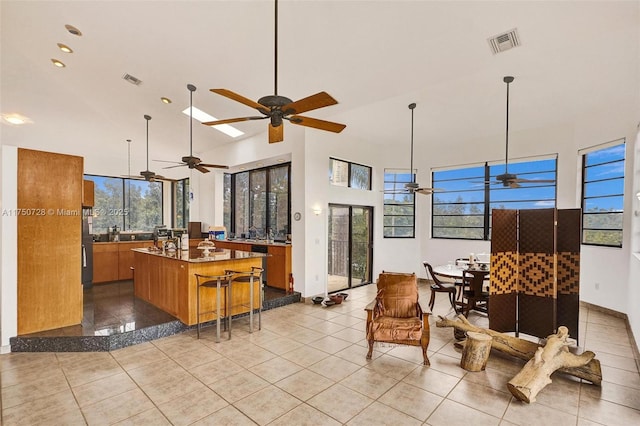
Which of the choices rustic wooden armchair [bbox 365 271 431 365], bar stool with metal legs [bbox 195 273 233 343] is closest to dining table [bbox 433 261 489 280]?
rustic wooden armchair [bbox 365 271 431 365]

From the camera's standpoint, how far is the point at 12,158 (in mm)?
3910

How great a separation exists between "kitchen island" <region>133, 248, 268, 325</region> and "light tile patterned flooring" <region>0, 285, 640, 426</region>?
21.0 inches

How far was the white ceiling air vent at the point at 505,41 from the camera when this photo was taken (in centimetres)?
351

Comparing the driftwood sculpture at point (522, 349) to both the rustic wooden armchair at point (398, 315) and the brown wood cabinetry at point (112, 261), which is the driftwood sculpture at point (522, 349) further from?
the brown wood cabinetry at point (112, 261)

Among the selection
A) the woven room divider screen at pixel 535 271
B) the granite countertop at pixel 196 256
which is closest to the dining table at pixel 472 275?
the woven room divider screen at pixel 535 271

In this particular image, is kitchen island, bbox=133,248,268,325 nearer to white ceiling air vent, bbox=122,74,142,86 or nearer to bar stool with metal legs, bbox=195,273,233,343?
bar stool with metal legs, bbox=195,273,233,343

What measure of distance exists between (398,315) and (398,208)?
15.4 ft

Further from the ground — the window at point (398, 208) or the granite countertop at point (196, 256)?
the window at point (398, 208)

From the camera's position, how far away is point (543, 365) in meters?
3.04

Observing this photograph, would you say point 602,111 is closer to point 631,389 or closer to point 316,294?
point 631,389

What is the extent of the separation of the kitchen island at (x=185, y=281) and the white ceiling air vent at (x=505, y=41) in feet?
14.6

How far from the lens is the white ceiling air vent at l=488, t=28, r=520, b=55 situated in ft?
11.5

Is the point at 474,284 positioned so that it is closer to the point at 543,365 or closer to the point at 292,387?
the point at 543,365

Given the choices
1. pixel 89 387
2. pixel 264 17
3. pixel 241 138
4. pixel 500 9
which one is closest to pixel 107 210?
pixel 241 138
